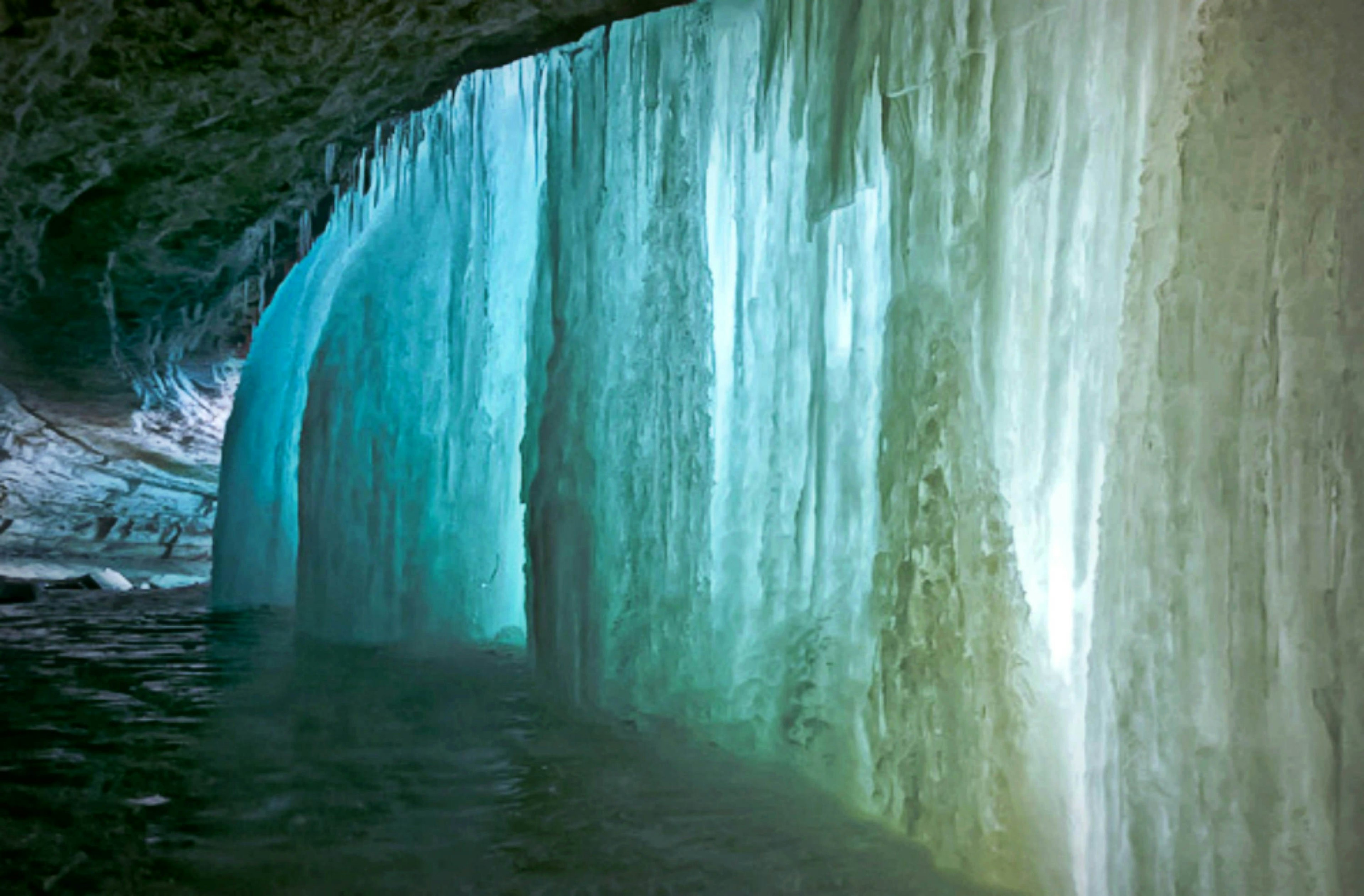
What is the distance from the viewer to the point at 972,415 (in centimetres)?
324

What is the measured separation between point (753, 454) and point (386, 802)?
6.34 feet

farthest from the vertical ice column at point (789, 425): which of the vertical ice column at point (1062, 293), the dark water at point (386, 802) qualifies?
the vertical ice column at point (1062, 293)

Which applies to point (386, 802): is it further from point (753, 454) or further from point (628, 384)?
point (628, 384)

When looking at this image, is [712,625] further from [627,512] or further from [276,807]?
[276,807]

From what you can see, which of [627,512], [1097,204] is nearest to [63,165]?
[627,512]

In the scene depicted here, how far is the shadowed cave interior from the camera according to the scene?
2.21 metres

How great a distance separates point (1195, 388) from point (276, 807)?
2812 millimetres

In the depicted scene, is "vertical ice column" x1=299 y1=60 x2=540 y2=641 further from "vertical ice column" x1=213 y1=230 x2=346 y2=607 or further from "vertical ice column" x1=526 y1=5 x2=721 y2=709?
"vertical ice column" x1=213 y1=230 x2=346 y2=607

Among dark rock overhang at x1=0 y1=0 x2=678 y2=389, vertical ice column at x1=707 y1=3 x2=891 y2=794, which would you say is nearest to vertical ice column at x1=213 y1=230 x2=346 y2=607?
dark rock overhang at x1=0 y1=0 x2=678 y2=389

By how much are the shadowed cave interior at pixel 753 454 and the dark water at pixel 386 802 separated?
0.08 ft

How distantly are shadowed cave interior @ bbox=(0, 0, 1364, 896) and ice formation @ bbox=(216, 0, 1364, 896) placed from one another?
0.5 inches

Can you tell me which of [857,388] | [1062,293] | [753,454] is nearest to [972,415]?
[1062,293]

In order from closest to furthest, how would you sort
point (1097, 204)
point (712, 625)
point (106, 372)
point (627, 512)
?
point (1097, 204) → point (712, 625) → point (627, 512) → point (106, 372)

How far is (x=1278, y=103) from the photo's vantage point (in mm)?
2197
